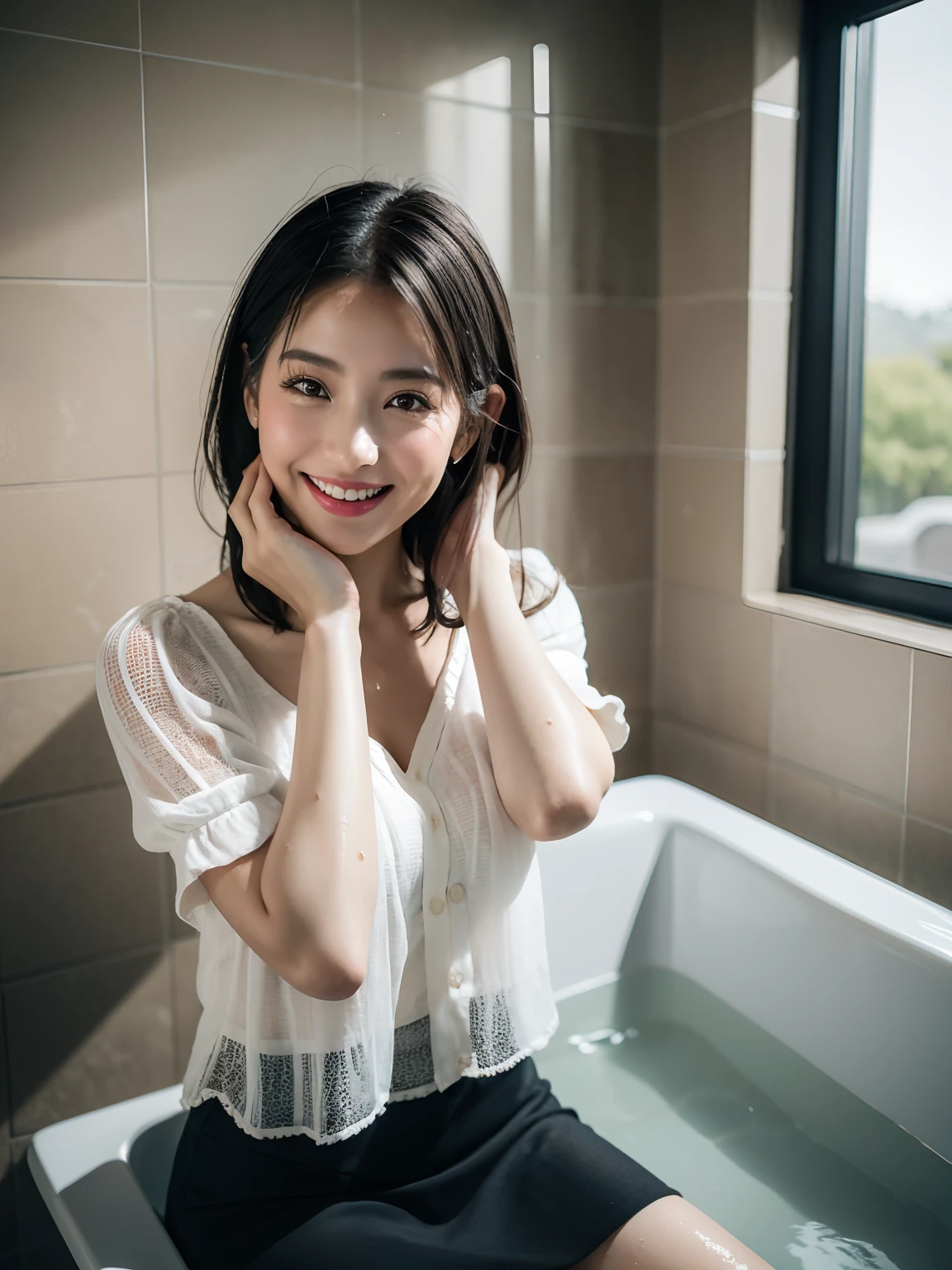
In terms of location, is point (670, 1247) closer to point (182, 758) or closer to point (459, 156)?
point (182, 758)

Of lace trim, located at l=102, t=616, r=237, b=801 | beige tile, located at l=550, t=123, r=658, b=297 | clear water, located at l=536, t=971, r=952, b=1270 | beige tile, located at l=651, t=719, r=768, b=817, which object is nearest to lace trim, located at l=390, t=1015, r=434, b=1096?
lace trim, located at l=102, t=616, r=237, b=801

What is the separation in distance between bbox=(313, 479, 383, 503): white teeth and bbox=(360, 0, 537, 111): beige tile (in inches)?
34.5

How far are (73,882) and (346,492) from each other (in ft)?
2.88

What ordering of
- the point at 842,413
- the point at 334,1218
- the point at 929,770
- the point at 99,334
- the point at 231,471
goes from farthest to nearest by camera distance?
the point at 842,413, the point at 929,770, the point at 99,334, the point at 231,471, the point at 334,1218

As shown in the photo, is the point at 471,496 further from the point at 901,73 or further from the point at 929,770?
the point at 901,73

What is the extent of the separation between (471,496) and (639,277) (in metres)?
0.89

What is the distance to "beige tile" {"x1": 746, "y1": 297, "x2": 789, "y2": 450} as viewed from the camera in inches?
73.5

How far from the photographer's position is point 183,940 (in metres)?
1.75

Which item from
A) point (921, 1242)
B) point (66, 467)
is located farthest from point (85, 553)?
point (921, 1242)

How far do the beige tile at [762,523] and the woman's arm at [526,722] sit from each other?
78cm

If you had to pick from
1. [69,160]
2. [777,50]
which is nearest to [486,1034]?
[69,160]

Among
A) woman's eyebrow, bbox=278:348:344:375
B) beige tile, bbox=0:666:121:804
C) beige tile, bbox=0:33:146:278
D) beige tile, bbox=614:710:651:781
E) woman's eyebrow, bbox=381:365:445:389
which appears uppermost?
beige tile, bbox=0:33:146:278

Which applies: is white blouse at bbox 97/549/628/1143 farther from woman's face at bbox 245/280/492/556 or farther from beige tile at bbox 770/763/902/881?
beige tile at bbox 770/763/902/881

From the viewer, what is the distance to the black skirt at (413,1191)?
3.36ft
